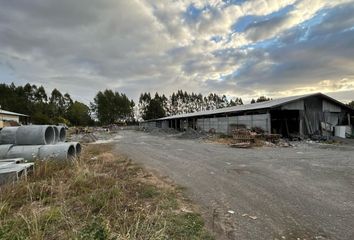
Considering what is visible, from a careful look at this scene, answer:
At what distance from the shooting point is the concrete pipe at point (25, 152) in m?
7.62

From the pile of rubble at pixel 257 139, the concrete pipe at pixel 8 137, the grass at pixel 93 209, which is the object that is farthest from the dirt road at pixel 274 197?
the pile of rubble at pixel 257 139

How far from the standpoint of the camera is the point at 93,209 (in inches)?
159

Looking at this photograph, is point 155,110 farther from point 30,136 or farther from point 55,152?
point 55,152

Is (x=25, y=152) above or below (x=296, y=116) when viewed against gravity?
below

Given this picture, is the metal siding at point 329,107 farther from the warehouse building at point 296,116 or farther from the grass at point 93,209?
the grass at point 93,209

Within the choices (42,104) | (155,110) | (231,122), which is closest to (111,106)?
(155,110)

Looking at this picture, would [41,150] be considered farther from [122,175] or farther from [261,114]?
[261,114]

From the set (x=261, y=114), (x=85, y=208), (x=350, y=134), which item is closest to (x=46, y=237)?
(x=85, y=208)

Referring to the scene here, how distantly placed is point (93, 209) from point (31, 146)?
17.4 feet

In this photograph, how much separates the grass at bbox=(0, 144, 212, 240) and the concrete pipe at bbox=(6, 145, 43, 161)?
158 cm

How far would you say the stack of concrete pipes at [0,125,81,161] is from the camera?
7.64m

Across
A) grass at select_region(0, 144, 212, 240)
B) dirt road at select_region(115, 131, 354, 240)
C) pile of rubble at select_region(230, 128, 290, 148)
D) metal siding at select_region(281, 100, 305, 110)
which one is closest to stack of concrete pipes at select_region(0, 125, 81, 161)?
grass at select_region(0, 144, 212, 240)

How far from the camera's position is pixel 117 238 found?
9.39ft

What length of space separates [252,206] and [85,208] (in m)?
2.97
